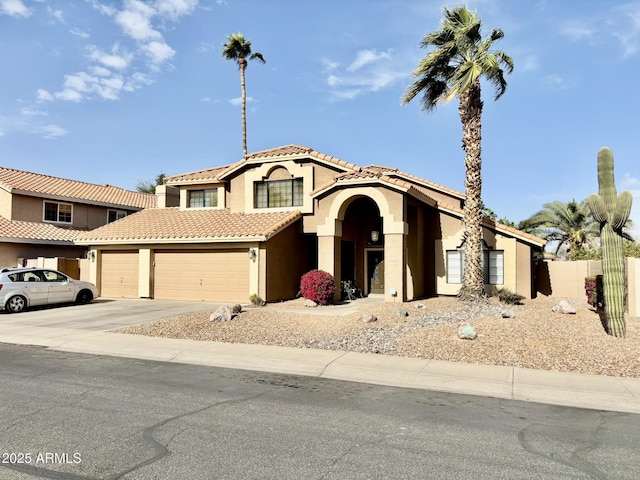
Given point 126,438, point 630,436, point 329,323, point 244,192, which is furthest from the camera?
point 244,192

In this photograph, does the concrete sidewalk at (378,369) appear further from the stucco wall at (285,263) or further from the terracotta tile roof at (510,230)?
the terracotta tile roof at (510,230)

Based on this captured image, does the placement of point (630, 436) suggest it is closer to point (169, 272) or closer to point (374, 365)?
point (374, 365)

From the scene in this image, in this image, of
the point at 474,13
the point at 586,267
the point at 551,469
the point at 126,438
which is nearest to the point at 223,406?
the point at 126,438

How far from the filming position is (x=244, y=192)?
76.2 ft

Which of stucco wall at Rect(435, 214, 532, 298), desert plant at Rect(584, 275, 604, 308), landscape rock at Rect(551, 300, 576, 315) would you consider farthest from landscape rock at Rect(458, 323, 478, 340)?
stucco wall at Rect(435, 214, 532, 298)

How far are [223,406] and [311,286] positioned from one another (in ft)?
37.1

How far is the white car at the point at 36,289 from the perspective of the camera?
17141 mm

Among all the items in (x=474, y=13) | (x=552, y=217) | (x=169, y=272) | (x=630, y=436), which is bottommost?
(x=630, y=436)

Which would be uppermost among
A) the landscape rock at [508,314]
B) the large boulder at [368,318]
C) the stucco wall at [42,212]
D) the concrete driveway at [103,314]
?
the stucco wall at [42,212]

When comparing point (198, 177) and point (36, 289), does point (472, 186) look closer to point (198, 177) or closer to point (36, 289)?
point (198, 177)

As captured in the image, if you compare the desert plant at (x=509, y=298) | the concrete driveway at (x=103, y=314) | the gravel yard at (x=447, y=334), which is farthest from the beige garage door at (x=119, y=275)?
the desert plant at (x=509, y=298)

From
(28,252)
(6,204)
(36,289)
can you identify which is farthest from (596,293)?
(6,204)

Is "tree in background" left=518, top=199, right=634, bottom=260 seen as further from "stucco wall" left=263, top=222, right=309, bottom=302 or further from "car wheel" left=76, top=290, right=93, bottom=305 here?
"car wheel" left=76, top=290, right=93, bottom=305

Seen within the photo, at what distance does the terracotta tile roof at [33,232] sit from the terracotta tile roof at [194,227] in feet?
11.7
